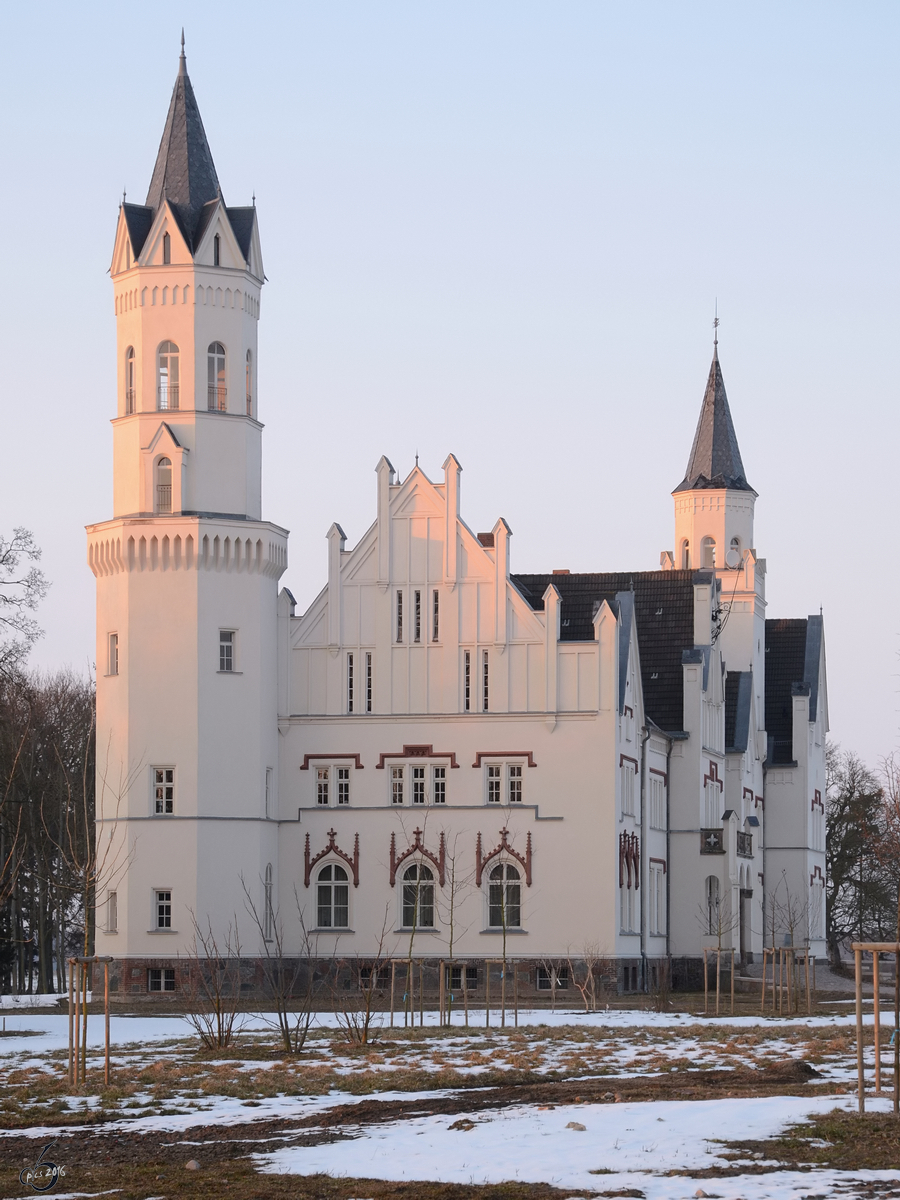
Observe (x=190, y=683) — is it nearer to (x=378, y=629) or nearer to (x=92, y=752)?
(x=378, y=629)

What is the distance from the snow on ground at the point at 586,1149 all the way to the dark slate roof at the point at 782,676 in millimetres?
68619

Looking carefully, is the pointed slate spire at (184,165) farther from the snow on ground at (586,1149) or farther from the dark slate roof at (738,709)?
the snow on ground at (586,1149)

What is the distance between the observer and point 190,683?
62.5m

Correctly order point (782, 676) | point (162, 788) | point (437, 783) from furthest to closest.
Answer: point (782, 676), point (437, 783), point (162, 788)

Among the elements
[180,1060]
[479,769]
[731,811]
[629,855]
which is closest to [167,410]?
[479,769]

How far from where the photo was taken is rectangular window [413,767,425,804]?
213 ft

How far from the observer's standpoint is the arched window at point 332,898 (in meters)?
65.2

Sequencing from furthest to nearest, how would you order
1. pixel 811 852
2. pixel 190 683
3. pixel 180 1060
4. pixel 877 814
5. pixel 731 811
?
1. pixel 877 814
2. pixel 811 852
3. pixel 731 811
4. pixel 190 683
5. pixel 180 1060

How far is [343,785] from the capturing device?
6575cm

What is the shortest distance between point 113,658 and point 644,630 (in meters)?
23.0

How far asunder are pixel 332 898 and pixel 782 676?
36.0 m

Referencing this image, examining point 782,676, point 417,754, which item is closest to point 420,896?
point 417,754

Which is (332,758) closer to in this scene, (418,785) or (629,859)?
(418,785)

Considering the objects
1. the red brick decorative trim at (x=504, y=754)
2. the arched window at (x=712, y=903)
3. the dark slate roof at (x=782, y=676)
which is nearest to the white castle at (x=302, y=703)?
the red brick decorative trim at (x=504, y=754)
